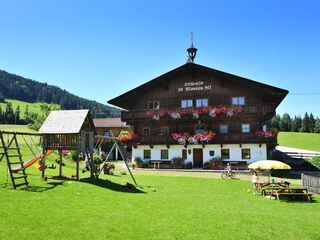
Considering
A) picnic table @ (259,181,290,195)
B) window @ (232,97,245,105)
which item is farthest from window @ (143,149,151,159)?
picnic table @ (259,181,290,195)

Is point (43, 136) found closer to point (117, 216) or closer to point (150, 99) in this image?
point (117, 216)

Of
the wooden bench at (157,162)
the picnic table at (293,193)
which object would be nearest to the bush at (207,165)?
the wooden bench at (157,162)

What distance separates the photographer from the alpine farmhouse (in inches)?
1374

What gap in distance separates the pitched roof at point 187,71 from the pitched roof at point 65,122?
67.6 feet

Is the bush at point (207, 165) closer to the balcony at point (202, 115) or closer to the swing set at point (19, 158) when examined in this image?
the balcony at point (202, 115)

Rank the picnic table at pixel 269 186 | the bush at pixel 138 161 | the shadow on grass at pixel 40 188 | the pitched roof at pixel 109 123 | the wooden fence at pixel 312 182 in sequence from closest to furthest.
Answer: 1. the shadow on grass at pixel 40 188
2. the picnic table at pixel 269 186
3. the wooden fence at pixel 312 182
4. the bush at pixel 138 161
5. the pitched roof at pixel 109 123

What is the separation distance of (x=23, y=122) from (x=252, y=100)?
11267 cm

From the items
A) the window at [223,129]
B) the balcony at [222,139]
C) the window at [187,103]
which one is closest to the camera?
the balcony at [222,139]

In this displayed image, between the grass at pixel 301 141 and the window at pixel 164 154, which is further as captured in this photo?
the grass at pixel 301 141

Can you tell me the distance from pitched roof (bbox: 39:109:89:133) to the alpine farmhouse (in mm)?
18622

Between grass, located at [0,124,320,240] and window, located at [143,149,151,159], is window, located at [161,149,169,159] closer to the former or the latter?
window, located at [143,149,151,159]

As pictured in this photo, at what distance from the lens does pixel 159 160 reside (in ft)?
124

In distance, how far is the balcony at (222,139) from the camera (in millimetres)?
33844

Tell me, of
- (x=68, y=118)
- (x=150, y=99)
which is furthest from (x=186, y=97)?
(x=68, y=118)
